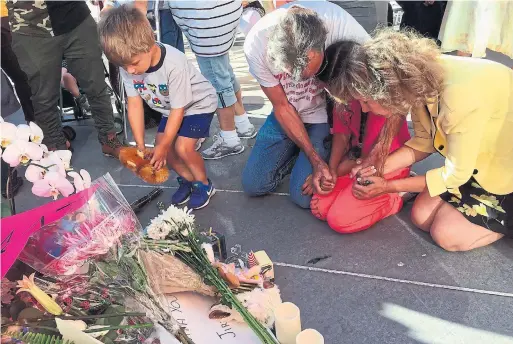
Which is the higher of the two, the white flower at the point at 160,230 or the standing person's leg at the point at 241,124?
the white flower at the point at 160,230

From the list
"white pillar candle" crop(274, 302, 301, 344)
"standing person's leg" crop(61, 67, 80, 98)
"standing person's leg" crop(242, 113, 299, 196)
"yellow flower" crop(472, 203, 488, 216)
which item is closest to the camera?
"white pillar candle" crop(274, 302, 301, 344)

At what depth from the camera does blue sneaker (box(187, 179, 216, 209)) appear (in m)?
2.85

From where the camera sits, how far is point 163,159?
2602 millimetres

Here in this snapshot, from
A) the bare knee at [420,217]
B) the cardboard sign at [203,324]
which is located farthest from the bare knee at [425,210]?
the cardboard sign at [203,324]

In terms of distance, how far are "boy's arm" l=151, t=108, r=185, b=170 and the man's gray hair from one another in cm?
69

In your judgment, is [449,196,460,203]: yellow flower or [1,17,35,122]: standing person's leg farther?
[1,17,35,122]: standing person's leg

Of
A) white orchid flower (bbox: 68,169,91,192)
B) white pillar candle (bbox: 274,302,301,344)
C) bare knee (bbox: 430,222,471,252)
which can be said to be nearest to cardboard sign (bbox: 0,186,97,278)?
white orchid flower (bbox: 68,169,91,192)

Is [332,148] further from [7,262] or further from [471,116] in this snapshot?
[7,262]

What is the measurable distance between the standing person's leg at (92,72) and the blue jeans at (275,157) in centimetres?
123

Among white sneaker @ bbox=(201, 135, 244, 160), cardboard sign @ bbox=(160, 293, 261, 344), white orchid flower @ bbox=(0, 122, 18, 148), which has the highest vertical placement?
white orchid flower @ bbox=(0, 122, 18, 148)

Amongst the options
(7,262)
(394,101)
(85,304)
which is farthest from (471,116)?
(7,262)

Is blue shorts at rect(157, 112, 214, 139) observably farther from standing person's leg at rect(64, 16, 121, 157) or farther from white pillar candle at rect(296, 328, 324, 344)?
white pillar candle at rect(296, 328, 324, 344)

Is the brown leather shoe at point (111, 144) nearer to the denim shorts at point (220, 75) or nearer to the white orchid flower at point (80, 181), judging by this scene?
the denim shorts at point (220, 75)

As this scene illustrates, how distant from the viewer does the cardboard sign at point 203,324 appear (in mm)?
1609
